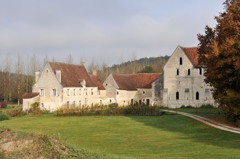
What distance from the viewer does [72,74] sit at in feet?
201

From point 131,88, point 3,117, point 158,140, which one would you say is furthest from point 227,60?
point 131,88

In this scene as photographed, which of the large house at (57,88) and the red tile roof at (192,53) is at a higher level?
the red tile roof at (192,53)

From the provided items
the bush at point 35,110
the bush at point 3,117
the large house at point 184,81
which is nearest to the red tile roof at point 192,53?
the large house at point 184,81

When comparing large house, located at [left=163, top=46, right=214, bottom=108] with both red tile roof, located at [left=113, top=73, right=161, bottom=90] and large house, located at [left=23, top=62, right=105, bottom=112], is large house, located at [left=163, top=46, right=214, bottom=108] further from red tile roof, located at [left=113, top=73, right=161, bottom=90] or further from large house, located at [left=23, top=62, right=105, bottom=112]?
large house, located at [left=23, top=62, right=105, bottom=112]

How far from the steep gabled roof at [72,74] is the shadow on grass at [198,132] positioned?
25242mm

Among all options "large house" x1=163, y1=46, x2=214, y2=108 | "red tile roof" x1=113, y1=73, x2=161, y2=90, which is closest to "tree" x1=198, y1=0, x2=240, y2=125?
"large house" x1=163, y1=46, x2=214, y2=108

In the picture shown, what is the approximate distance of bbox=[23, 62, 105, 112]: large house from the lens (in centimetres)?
5753

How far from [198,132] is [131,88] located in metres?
41.0

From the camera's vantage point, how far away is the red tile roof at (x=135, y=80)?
67.4 meters

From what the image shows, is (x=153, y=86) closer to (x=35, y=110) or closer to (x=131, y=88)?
(x=131, y=88)

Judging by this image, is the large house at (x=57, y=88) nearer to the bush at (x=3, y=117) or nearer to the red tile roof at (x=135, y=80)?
the red tile roof at (x=135, y=80)

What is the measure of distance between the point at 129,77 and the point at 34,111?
23207 mm

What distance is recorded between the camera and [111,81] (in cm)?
6681

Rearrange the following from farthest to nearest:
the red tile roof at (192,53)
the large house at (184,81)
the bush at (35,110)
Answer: the red tile roof at (192,53), the large house at (184,81), the bush at (35,110)
